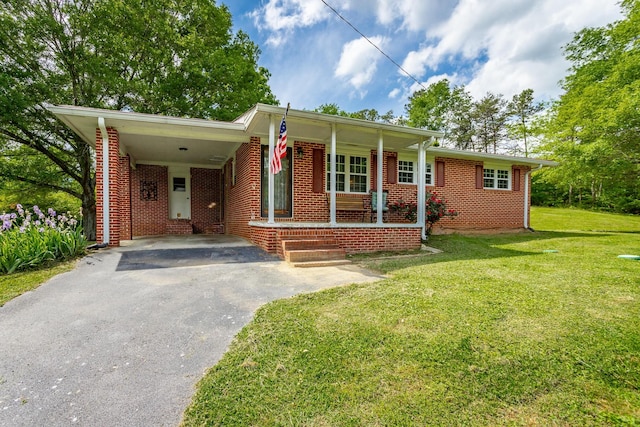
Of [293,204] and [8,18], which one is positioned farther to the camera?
[8,18]

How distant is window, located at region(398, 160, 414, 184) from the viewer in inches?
390

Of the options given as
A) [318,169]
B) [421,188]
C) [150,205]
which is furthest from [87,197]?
[421,188]

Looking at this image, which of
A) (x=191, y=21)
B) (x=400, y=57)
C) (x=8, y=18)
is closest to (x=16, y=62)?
(x=8, y=18)

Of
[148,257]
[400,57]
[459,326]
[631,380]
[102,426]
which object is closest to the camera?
[102,426]

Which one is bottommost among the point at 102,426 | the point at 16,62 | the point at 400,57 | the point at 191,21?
the point at 102,426

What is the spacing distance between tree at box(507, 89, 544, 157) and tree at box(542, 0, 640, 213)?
13028 millimetres

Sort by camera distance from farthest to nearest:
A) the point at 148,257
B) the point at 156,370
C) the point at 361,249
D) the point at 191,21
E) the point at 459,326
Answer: the point at 191,21 < the point at 361,249 < the point at 148,257 < the point at 459,326 < the point at 156,370

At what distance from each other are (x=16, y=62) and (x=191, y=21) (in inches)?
258

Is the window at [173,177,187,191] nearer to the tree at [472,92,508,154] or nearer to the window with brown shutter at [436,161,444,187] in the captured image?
the window with brown shutter at [436,161,444,187]

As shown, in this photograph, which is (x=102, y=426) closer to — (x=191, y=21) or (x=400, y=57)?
(x=400, y=57)

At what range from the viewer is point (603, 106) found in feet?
39.4

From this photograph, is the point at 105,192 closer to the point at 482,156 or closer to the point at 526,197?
the point at 482,156

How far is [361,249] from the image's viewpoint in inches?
266

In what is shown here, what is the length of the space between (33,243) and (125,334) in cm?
396
